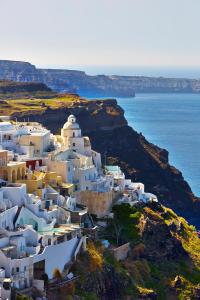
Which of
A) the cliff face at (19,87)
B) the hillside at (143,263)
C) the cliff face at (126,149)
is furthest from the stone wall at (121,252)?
the cliff face at (19,87)

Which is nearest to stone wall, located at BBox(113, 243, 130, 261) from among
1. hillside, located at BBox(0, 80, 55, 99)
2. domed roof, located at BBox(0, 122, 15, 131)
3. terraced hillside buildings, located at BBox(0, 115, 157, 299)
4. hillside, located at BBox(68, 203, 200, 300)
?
hillside, located at BBox(68, 203, 200, 300)

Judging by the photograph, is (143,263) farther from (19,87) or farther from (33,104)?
(19,87)

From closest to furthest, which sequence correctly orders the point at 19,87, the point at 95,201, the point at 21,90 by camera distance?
the point at 95,201, the point at 21,90, the point at 19,87

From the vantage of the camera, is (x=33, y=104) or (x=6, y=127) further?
(x=33, y=104)

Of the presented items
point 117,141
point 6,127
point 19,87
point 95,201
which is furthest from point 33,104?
point 95,201

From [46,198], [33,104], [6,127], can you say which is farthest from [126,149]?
[46,198]

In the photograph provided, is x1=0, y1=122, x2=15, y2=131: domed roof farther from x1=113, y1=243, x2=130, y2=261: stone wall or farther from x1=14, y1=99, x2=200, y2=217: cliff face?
x1=14, y1=99, x2=200, y2=217: cliff face

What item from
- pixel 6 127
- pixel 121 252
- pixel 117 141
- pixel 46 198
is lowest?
pixel 117 141

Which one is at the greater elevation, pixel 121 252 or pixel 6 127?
pixel 6 127

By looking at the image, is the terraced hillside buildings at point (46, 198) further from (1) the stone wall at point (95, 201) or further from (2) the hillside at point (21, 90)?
(2) the hillside at point (21, 90)

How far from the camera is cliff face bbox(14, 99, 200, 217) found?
353 feet

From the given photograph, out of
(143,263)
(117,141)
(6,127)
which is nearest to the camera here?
(143,263)

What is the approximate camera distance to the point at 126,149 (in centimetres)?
11919

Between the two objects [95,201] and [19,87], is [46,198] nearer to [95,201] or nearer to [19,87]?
[95,201]
